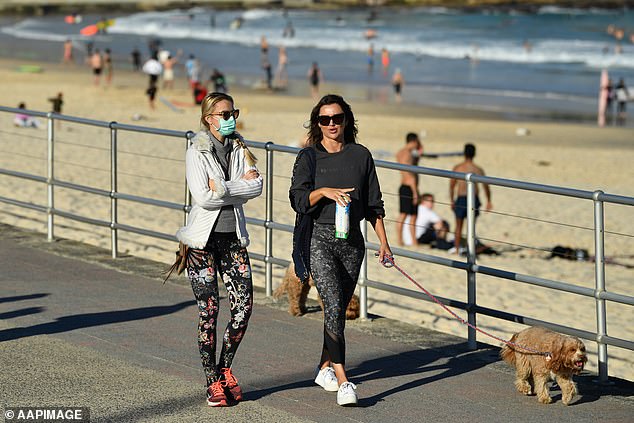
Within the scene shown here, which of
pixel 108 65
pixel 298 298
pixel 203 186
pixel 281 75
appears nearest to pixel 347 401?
pixel 203 186

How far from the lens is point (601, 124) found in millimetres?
32156

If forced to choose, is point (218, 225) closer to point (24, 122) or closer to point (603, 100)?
point (24, 122)

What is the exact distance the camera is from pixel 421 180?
1931 centimetres

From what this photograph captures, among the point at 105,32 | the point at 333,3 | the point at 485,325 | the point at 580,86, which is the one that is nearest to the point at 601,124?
the point at 580,86

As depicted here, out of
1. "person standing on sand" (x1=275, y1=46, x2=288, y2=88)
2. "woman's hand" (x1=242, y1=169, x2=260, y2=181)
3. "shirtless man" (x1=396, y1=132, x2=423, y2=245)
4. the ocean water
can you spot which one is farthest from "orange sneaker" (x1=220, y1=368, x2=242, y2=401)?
"person standing on sand" (x1=275, y1=46, x2=288, y2=88)

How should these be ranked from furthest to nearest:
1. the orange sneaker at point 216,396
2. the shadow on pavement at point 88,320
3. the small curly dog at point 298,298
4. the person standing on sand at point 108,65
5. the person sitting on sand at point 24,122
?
the person standing on sand at point 108,65 → the person sitting on sand at point 24,122 → the small curly dog at point 298,298 → the shadow on pavement at point 88,320 → the orange sneaker at point 216,396

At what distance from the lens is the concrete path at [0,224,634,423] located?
229 inches

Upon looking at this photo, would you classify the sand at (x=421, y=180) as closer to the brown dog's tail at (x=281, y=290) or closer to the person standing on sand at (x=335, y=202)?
the brown dog's tail at (x=281, y=290)

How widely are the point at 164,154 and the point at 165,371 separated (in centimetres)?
1423

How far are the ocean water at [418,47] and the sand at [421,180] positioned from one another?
214 inches

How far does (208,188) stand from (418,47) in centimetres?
6078

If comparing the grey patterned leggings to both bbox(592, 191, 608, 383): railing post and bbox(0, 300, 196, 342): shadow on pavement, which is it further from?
bbox(0, 300, 196, 342): shadow on pavement

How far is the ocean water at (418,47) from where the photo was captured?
41.4 metres

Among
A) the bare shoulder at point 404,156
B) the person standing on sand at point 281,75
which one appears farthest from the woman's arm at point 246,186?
the person standing on sand at point 281,75
